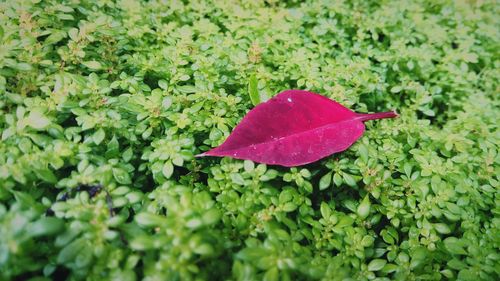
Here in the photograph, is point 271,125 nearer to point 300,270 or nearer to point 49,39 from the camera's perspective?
point 300,270

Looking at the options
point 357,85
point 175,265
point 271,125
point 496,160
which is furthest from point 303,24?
point 175,265

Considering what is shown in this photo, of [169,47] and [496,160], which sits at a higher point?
[169,47]

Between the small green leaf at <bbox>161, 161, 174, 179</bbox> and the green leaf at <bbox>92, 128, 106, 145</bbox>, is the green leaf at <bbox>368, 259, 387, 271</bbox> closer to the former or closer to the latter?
the small green leaf at <bbox>161, 161, 174, 179</bbox>

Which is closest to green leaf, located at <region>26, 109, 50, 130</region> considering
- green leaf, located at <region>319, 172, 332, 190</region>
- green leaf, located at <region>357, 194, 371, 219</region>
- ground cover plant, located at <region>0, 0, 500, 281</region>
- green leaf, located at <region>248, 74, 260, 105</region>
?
ground cover plant, located at <region>0, 0, 500, 281</region>

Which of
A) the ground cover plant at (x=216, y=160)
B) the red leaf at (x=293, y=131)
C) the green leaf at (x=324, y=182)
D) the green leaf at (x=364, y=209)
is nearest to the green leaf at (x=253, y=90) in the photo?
the ground cover plant at (x=216, y=160)

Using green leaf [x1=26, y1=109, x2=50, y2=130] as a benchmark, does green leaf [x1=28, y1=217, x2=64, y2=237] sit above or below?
below

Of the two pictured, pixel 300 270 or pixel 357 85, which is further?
pixel 357 85
